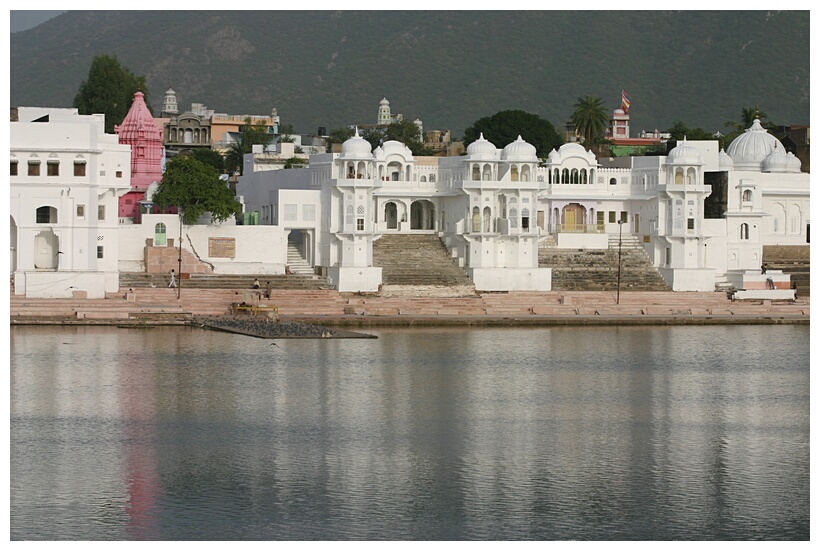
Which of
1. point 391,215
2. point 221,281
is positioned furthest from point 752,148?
point 221,281

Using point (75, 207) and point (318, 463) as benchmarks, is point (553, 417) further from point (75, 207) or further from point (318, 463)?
point (75, 207)

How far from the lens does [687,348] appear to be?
47375 mm

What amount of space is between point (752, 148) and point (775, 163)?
94.2 inches

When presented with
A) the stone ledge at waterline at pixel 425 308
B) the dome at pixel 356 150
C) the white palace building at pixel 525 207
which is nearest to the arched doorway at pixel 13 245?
the stone ledge at waterline at pixel 425 308

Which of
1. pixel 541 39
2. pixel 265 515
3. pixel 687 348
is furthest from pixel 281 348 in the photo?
pixel 541 39

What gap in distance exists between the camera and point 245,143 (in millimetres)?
93312

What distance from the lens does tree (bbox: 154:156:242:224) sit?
57344 mm

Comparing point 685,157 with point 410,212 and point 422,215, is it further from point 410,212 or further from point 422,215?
point 410,212

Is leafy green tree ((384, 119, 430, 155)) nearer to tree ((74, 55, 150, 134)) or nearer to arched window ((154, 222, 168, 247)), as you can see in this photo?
tree ((74, 55, 150, 134))

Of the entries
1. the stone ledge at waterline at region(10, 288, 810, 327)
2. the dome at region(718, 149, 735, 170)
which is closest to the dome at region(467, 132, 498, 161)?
the stone ledge at waterline at region(10, 288, 810, 327)

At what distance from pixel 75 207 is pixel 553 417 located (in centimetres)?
2245

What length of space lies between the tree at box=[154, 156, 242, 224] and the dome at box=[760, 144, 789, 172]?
20.7 metres

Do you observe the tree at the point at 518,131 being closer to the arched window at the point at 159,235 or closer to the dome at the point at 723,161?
the dome at the point at 723,161

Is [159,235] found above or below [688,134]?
below
